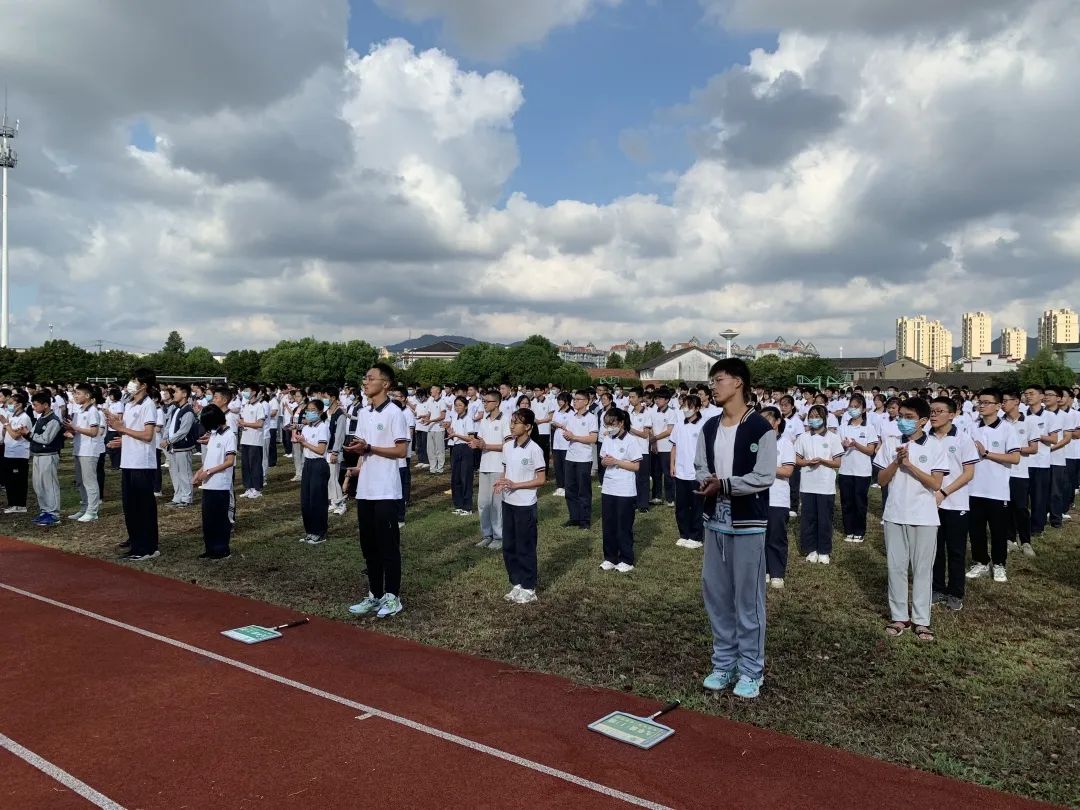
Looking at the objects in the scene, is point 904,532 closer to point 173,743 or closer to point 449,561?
point 449,561

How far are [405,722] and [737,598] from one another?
94.8 inches

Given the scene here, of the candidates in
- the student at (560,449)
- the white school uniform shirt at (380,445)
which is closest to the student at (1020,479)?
the student at (560,449)

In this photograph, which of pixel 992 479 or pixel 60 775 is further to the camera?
pixel 992 479

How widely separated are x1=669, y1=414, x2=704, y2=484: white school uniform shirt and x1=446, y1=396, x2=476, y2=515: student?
3620 mm

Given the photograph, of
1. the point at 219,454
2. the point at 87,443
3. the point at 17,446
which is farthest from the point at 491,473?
the point at 17,446

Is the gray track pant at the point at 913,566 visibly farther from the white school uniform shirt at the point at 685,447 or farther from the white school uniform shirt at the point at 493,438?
the white school uniform shirt at the point at 493,438

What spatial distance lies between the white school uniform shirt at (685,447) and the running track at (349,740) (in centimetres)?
502

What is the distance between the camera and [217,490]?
29.7 feet

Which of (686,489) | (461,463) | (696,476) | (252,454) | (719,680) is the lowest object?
(719,680)

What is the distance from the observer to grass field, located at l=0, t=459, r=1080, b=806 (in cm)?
455

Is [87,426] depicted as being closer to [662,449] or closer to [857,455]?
[662,449]

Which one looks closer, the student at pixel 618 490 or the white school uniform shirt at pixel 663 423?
the student at pixel 618 490

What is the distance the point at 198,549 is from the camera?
961 cm

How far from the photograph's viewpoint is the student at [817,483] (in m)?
8.68
